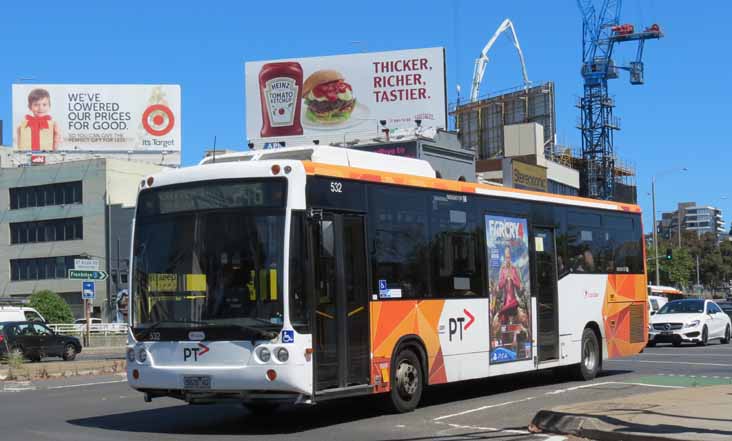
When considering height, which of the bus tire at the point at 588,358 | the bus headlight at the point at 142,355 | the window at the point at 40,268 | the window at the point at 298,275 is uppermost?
the window at the point at 40,268

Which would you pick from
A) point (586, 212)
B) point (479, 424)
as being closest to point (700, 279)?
point (586, 212)

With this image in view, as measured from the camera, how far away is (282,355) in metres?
12.2

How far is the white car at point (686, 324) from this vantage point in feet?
108

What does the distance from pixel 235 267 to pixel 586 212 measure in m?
9.61

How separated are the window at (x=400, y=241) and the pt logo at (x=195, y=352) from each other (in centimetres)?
262

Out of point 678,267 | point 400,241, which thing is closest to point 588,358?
point 400,241

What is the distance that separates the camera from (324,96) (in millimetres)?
60625

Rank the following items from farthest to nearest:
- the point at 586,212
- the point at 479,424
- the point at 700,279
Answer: the point at 700,279 → the point at 586,212 → the point at 479,424

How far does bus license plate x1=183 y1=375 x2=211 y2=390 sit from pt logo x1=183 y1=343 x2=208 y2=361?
0.23m

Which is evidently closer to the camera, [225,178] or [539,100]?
[225,178]

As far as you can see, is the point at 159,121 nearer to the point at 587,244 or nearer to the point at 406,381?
the point at 587,244

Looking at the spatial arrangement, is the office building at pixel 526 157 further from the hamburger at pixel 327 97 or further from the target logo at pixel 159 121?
the target logo at pixel 159 121

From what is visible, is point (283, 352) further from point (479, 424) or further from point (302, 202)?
point (479, 424)

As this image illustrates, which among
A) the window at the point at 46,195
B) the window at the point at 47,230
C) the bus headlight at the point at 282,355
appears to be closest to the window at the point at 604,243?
the bus headlight at the point at 282,355
